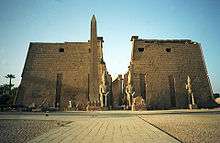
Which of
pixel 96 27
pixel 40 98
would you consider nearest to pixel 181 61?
pixel 96 27

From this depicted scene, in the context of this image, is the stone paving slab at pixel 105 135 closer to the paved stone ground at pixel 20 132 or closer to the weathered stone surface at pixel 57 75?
the paved stone ground at pixel 20 132

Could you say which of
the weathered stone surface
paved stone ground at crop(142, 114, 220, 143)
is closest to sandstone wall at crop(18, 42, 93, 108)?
the weathered stone surface

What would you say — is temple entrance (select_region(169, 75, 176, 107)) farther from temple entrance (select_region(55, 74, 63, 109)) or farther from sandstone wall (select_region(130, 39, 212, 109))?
temple entrance (select_region(55, 74, 63, 109))

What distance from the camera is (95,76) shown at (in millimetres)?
19422

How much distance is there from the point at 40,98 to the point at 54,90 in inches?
84.1

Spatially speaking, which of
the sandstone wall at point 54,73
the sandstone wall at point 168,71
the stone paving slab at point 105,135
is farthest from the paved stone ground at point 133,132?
the sandstone wall at point 54,73

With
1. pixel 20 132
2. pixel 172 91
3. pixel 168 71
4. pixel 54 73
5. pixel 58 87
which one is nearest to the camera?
pixel 20 132

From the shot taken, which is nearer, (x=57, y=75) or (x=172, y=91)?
(x=172, y=91)

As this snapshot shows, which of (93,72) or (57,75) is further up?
(57,75)

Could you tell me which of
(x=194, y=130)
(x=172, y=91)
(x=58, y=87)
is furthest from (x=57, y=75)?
(x=194, y=130)

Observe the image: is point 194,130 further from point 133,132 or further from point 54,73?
point 54,73

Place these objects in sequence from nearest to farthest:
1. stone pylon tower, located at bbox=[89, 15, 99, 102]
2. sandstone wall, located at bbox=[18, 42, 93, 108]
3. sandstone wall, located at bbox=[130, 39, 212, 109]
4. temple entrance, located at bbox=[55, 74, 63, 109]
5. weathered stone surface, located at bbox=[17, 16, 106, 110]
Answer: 1. stone pylon tower, located at bbox=[89, 15, 99, 102]
2. weathered stone surface, located at bbox=[17, 16, 106, 110]
3. sandstone wall, located at bbox=[18, 42, 93, 108]
4. sandstone wall, located at bbox=[130, 39, 212, 109]
5. temple entrance, located at bbox=[55, 74, 63, 109]

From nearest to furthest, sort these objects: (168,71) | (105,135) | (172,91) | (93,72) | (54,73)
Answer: (105,135) < (93,72) < (172,91) < (54,73) < (168,71)

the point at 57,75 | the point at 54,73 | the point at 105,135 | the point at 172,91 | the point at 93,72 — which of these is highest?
the point at 54,73
